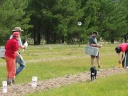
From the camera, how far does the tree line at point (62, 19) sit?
1930 inches

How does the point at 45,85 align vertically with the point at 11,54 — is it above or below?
below

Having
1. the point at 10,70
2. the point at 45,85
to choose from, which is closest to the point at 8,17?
the point at 10,70

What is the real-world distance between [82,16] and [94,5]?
151 inches

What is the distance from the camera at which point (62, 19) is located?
56.9 metres

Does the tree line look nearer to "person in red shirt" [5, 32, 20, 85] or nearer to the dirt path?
the dirt path

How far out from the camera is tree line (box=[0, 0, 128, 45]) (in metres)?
49.0

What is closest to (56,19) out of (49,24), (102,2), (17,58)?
(49,24)

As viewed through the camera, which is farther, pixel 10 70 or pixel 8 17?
pixel 8 17

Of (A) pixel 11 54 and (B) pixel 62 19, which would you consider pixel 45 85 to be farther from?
(B) pixel 62 19

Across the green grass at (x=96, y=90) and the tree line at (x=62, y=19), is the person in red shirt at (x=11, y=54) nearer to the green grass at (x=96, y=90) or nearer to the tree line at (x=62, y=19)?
the green grass at (x=96, y=90)

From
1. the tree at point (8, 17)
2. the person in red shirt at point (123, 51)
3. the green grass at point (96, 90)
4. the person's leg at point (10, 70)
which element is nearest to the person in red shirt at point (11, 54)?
the person's leg at point (10, 70)

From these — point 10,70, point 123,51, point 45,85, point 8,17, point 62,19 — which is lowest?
point 45,85

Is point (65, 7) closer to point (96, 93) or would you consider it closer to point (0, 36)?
point (0, 36)

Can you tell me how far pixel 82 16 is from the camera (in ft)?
204
